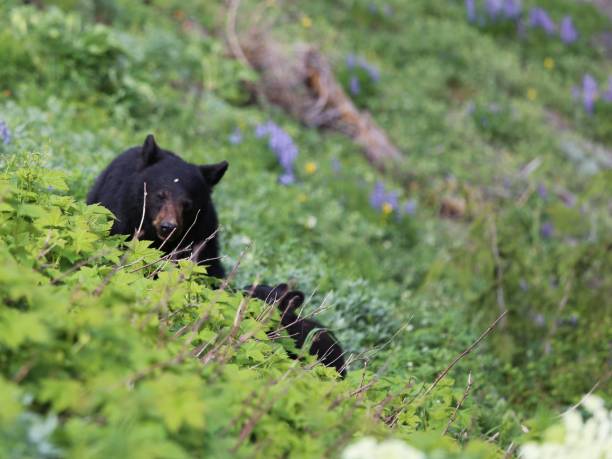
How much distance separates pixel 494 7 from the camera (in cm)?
1666

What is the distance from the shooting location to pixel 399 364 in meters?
5.56

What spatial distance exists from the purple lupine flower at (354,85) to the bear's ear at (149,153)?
281 inches

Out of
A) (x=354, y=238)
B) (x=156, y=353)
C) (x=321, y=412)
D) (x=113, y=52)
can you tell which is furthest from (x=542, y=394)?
(x=113, y=52)

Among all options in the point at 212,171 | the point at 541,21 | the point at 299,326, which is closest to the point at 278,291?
the point at 299,326

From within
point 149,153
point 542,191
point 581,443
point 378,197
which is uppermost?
point 581,443

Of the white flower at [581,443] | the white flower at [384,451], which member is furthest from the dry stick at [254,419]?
the white flower at [581,443]

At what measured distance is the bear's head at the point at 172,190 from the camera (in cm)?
509

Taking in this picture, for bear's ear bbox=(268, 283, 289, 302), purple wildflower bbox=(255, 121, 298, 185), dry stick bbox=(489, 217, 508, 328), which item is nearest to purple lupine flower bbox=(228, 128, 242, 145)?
purple wildflower bbox=(255, 121, 298, 185)

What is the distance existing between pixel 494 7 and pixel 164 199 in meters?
13.2

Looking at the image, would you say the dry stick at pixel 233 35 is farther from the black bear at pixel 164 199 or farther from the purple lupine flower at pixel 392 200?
the black bear at pixel 164 199

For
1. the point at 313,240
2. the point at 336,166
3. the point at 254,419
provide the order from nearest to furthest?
1. the point at 254,419
2. the point at 313,240
3. the point at 336,166

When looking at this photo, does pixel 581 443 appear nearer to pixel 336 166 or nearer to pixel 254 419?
pixel 254 419

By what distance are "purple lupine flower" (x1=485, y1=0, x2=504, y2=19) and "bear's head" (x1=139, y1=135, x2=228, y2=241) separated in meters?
12.4

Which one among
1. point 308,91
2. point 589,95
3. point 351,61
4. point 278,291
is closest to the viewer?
point 278,291
